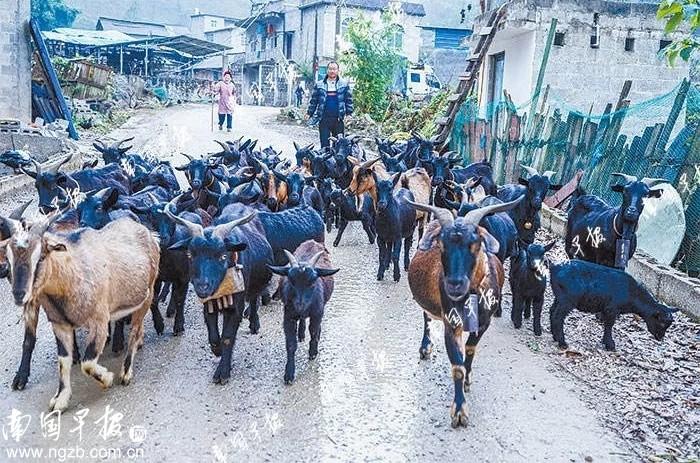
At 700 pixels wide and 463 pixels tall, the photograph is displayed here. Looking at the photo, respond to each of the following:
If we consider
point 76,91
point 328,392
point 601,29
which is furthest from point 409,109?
point 328,392

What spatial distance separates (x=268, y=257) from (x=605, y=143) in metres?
6.38

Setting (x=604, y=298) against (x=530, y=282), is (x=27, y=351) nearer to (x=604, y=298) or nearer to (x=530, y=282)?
(x=530, y=282)

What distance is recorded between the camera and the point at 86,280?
16.2 feet

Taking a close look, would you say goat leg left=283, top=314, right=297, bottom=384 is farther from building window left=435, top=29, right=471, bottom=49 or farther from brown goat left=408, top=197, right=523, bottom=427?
building window left=435, top=29, right=471, bottom=49

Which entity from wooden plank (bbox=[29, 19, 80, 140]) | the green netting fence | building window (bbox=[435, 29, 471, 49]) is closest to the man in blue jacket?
the green netting fence

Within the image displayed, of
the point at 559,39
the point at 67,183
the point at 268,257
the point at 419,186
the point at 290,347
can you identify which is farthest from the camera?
the point at 559,39

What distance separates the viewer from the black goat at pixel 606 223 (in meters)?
7.07

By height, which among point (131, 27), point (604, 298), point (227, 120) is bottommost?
point (604, 298)

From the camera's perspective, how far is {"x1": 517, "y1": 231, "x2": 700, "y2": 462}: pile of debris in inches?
193

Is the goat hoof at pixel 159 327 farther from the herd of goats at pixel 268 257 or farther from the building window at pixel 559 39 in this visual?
the building window at pixel 559 39

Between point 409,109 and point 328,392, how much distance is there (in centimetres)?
2004

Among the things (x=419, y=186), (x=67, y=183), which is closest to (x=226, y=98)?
(x=419, y=186)

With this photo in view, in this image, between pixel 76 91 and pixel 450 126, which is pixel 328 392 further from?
pixel 76 91

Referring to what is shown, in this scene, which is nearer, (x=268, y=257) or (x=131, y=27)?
(x=268, y=257)
